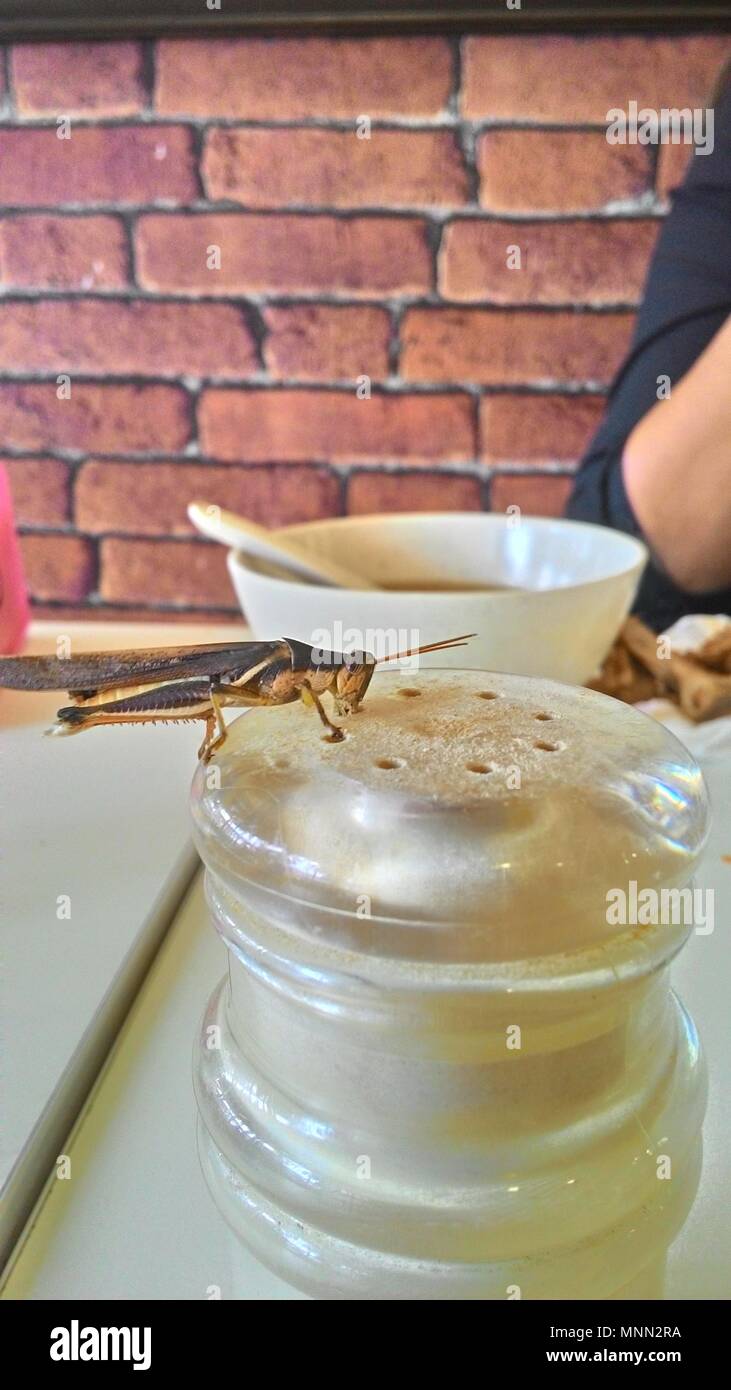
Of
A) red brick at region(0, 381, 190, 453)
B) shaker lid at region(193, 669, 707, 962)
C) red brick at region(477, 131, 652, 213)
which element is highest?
red brick at region(477, 131, 652, 213)

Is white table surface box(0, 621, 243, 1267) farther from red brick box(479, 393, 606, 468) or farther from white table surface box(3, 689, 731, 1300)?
red brick box(479, 393, 606, 468)

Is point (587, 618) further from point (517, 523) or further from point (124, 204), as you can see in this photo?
point (124, 204)

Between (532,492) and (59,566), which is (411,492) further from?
(59,566)

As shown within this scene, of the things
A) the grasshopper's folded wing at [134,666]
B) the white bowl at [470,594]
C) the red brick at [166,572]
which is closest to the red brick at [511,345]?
the red brick at [166,572]

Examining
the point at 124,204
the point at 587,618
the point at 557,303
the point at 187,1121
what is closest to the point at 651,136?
the point at 557,303

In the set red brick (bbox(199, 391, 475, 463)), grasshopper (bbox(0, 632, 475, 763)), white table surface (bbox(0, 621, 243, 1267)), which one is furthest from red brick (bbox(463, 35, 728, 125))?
grasshopper (bbox(0, 632, 475, 763))

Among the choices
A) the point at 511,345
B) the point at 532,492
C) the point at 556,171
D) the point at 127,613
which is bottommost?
the point at 127,613

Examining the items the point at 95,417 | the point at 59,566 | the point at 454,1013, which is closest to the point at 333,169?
the point at 95,417
